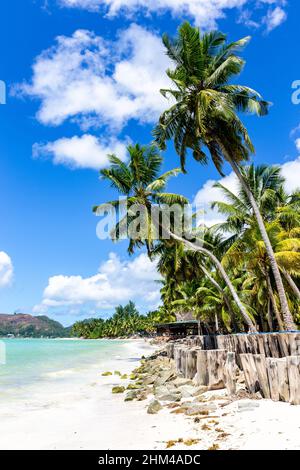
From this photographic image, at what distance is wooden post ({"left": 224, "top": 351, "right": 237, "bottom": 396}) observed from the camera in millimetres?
9414

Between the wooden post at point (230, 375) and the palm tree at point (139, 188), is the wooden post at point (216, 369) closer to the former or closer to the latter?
the wooden post at point (230, 375)

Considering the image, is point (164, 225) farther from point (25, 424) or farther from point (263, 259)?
point (25, 424)

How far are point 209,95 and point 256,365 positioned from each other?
10472mm

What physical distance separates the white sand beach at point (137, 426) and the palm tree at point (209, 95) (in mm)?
9312

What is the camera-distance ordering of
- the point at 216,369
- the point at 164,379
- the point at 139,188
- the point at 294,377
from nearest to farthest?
the point at 294,377 → the point at 216,369 → the point at 164,379 → the point at 139,188

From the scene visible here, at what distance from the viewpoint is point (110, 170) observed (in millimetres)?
20516

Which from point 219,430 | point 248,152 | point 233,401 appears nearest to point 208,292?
point 248,152

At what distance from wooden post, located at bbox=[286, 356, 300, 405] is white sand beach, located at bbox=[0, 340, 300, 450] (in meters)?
0.22

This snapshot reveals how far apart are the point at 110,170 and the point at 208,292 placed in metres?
16.2

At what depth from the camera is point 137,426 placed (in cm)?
815

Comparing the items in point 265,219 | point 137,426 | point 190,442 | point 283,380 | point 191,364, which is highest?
point 265,219

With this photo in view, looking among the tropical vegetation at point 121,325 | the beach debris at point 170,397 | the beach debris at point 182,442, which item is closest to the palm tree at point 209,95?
the beach debris at point 170,397

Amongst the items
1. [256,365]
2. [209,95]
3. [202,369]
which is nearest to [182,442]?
[256,365]

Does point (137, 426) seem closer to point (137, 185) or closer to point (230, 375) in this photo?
point (230, 375)
